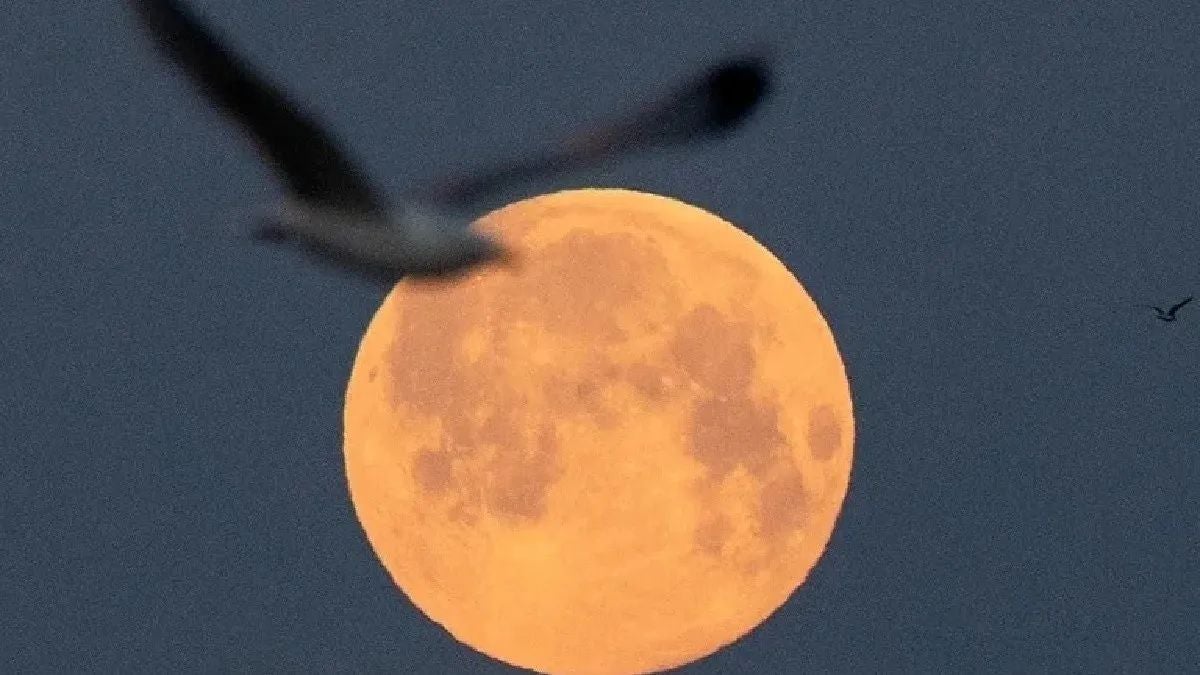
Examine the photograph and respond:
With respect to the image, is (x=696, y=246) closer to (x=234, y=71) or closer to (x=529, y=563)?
(x=529, y=563)

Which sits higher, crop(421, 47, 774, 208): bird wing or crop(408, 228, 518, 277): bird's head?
crop(421, 47, 774, 208): bird wing

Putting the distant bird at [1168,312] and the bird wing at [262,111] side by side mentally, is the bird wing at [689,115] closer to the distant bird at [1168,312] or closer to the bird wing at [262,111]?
the bird wing at [262,111]

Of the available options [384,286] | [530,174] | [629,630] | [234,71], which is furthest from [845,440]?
[234,71]

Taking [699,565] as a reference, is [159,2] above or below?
above

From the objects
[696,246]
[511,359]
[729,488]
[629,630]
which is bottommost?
[629,630]

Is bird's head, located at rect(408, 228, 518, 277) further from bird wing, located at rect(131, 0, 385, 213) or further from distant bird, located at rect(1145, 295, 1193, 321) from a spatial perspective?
distant bird, located at rect(1145, 295, 1193, 321)

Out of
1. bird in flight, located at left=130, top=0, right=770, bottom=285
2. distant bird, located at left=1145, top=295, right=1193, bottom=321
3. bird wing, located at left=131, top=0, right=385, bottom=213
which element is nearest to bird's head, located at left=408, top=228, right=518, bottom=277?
bird in flight, located at left=130, top=0, right=770, bottom=285

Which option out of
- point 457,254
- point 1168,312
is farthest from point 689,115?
point 1168,312

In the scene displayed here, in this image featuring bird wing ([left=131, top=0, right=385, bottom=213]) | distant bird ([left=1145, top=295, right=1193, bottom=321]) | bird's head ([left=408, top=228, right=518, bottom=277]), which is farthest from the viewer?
distant bird ([left=1145, top=295, right=1193, bottom=321])
